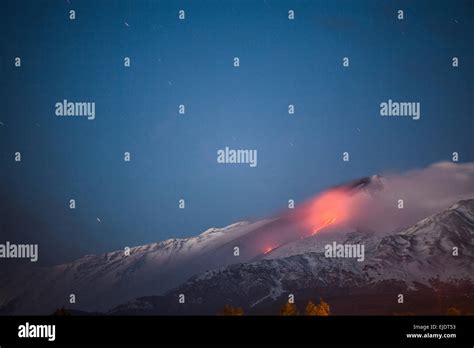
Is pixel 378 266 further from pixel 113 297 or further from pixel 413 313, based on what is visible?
pixel 113 297

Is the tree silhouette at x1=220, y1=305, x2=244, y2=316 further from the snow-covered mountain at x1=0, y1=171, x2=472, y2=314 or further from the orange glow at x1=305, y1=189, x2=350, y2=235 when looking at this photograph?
the orange glow at x1=305, y1=189, x2=350, y2=235

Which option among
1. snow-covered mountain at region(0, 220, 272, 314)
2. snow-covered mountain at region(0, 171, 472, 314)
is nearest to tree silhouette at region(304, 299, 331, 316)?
snow-covered mountain at region(0, 171, 472, 314)

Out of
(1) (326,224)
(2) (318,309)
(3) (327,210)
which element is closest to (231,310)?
(2) (318,309)

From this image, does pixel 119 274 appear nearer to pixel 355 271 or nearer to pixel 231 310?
pixel 231 310

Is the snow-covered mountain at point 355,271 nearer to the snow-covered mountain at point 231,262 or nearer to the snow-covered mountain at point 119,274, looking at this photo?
the snow-covered mountain at point 231,262
